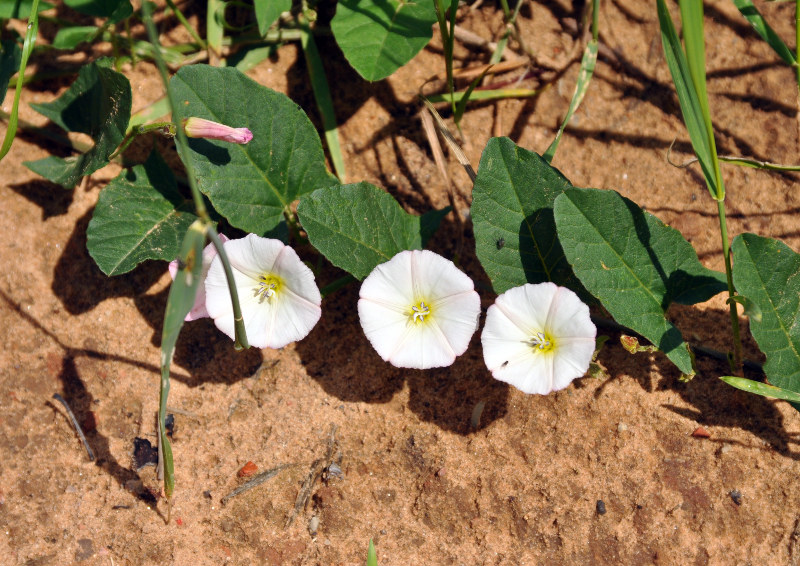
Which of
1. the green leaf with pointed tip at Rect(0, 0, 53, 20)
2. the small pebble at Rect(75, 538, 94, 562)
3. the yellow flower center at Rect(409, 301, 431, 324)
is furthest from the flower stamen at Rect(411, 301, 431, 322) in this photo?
the green leaf with pointed tip at Rect(0, 0, 53, 20)

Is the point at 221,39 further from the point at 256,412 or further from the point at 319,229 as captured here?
the point at 256,412

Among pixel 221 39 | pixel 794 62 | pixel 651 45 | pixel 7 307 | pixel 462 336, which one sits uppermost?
pixel 794 62

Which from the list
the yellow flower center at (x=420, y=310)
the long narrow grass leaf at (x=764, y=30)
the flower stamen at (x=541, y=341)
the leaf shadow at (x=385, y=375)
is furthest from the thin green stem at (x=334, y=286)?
the long narrow grass leaf at (x=764, y=30)

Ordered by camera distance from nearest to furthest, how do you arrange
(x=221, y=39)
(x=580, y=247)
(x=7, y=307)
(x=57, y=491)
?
(x=580, y=247)
(x=57, y=491)
(x=7, y=307)
(x=221, y=39)

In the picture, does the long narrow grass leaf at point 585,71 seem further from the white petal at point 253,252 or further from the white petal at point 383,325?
the white petal at point 253,252

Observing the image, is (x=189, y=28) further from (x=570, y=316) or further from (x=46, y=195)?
(x=570, y=316)

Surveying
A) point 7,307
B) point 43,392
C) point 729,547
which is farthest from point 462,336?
point 7,307

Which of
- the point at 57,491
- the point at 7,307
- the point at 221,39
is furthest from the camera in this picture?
the point at 221,39
